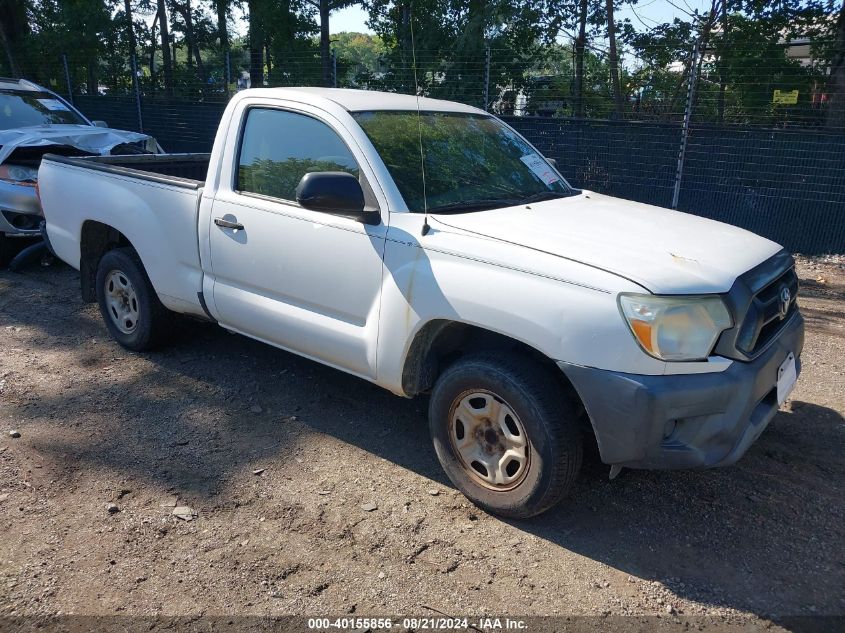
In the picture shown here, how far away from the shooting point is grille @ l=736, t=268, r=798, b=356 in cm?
297

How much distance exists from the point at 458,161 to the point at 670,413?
1885mm

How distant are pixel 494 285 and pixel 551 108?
346 inches

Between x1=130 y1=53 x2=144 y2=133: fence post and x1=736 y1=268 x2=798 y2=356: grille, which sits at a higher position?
x1=130 y1=53 x2=144 y2=133: fence post

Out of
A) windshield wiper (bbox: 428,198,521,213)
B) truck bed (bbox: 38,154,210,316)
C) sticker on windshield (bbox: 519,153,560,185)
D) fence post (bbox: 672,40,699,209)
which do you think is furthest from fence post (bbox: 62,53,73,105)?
windshield wiper (bbox: 428,198,521,213)

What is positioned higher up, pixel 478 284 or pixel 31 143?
pixel 31 143

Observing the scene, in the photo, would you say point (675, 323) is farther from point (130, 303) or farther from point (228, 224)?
point (130, 303)

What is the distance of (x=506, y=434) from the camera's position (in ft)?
10.6

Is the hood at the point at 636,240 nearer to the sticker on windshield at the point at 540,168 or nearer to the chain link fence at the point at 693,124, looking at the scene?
the sticker on windshield at the point at 540,168

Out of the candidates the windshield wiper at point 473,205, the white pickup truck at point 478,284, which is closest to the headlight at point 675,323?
the white pickup truck at point 478,284

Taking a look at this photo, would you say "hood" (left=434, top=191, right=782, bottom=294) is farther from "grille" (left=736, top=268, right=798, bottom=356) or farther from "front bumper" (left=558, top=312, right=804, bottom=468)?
"front bumper" (left=558, top=312, right=804, bottom=468)

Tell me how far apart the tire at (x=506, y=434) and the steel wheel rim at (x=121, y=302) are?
2772mm

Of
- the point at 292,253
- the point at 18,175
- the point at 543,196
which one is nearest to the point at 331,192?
the point at 292,253

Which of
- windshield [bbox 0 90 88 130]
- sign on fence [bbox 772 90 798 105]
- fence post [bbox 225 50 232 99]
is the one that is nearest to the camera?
windshield [bbox 0 90 88 130]

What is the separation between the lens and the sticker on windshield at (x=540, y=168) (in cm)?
435
